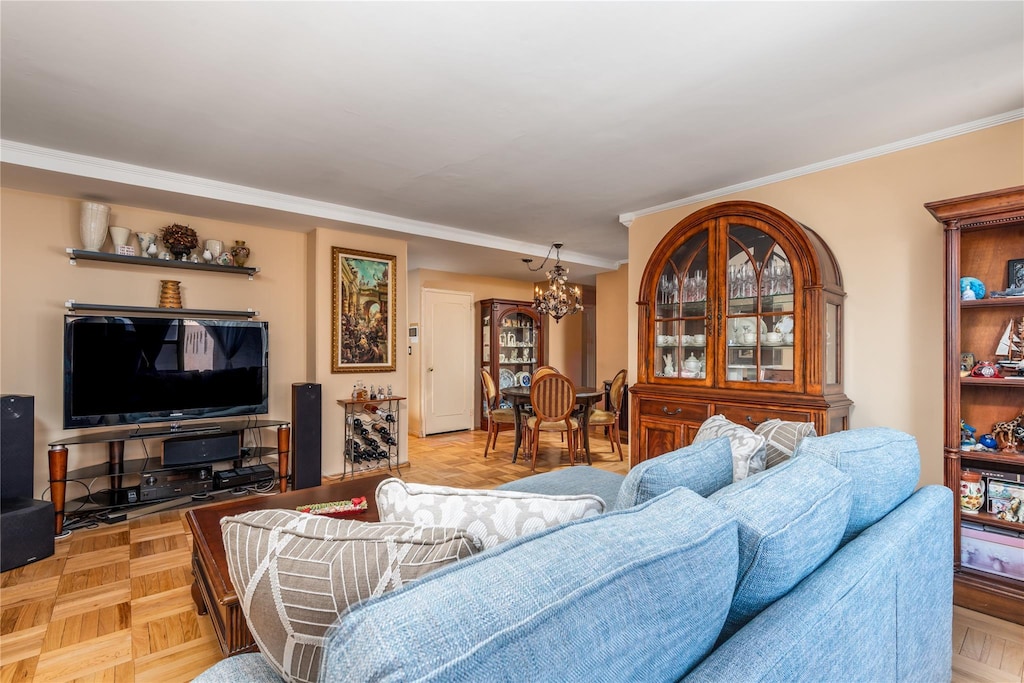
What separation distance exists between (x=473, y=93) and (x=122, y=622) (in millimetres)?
2720

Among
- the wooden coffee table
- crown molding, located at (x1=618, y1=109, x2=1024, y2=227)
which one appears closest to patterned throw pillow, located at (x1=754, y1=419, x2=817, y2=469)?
the wooden coffee table

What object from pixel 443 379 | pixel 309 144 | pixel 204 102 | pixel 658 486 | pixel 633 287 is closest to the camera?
pixel 658 486

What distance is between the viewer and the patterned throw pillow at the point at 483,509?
962mm

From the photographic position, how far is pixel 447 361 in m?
6.73

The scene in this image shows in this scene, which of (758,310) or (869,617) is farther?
(758,310)

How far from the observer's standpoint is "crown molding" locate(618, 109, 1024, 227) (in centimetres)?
248

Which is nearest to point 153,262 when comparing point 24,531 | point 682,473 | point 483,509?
→ point 24,531

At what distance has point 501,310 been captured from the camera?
6930 mm

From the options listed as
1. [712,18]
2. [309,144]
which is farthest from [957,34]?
[309,144]

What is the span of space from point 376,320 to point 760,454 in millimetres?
3706

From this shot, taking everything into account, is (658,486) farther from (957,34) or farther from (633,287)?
(633,287)

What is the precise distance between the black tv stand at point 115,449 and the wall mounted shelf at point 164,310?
2.75 ft

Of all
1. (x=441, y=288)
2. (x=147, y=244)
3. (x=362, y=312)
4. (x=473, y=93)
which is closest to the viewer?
(x=473, y=93)

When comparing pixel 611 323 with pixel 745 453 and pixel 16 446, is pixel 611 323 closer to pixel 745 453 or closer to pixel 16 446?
pixel 745 453
